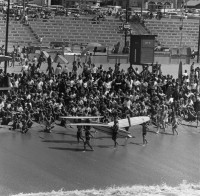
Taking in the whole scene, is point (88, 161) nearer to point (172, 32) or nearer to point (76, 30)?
point (76, 30)

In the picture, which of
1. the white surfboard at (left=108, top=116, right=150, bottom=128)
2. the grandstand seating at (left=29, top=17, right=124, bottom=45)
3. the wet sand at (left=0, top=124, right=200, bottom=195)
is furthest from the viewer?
the grandstand seating at (left=29, top=17, right=124, bottom=45)

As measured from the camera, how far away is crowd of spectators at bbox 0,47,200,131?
3588cm

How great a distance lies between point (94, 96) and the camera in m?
38.2

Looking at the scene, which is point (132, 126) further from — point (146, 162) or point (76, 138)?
point (146, 162)

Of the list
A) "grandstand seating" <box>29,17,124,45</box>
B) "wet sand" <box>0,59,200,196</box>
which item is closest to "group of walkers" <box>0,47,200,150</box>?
"wet sand" <box>0,59,200,196</box>

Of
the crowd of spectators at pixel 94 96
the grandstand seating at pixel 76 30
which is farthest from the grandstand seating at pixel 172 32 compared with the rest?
the crowd of spectators at pixel 94 96

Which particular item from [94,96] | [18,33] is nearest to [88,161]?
[94,96]

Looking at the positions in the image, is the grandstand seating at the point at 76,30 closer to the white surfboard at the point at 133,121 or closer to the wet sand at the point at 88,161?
the white surfboard at the point at 133,121

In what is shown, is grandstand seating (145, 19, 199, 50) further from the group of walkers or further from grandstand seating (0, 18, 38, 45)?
the group of walkers

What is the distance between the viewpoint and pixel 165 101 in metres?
40.3

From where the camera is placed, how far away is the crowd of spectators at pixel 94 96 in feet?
118

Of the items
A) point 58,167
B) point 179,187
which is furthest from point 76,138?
point 179,187

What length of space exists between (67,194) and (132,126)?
12.6 meters

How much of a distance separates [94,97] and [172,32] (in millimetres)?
29250
